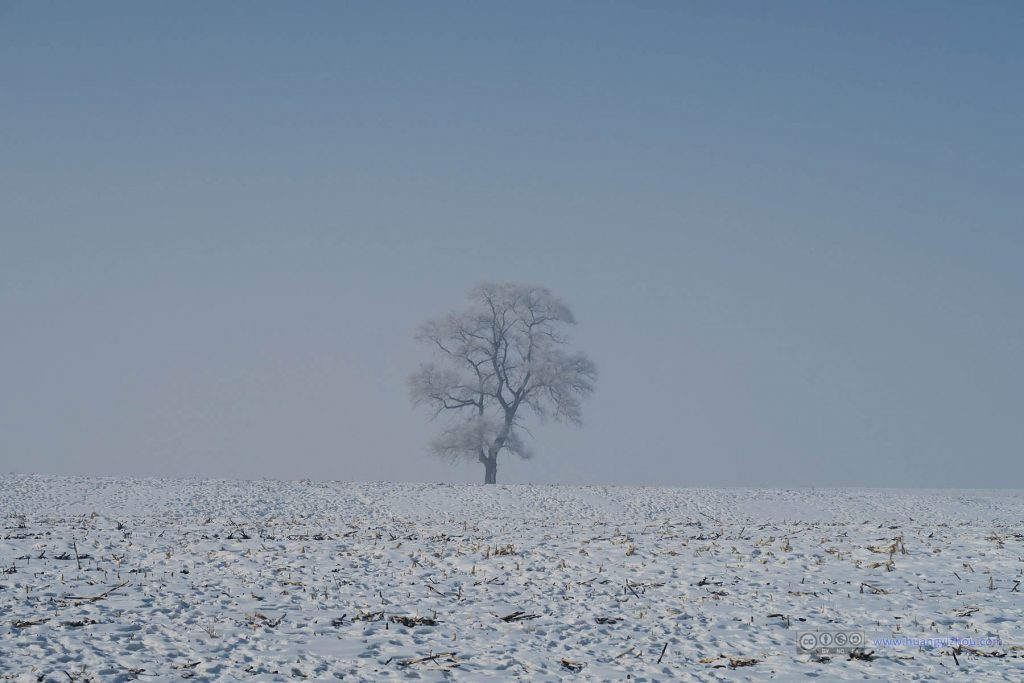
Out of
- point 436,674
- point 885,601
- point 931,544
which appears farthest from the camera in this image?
point 931,544

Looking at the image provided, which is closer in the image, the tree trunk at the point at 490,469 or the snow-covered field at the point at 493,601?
the snow-covered field at the point at 493,601


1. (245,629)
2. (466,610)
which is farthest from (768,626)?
(245,629)

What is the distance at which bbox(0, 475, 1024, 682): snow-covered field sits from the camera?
34.5ft

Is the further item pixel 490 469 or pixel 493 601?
pixel 490 469

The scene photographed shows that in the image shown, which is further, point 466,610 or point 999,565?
point 999,565

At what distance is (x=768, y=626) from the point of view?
41.0 ft

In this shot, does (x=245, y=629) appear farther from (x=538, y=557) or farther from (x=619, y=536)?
(x=619, y=536)

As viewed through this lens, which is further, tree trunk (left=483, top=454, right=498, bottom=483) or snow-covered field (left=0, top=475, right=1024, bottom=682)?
tree trunk (left=483, top=454, right=498, bottom=483)

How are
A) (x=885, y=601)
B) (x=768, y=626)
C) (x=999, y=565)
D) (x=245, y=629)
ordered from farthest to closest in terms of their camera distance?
(x=999, y=565) < (x=885, y=601) < (x=768, y=626) < (x=245, y=629)

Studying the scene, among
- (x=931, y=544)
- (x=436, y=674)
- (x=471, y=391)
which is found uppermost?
(x=471, y=391)

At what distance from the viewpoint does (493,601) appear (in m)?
13.6

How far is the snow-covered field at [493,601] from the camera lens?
1052 cm

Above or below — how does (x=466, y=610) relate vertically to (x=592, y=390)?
below

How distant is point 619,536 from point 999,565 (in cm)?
779
